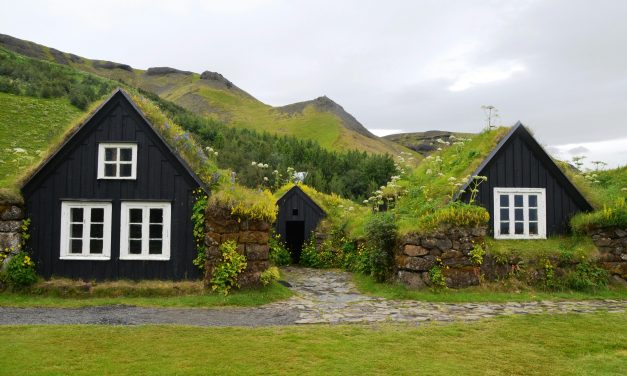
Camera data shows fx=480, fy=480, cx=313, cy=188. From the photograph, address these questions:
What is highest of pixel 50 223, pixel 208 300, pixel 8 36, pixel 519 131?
pixel 8 36

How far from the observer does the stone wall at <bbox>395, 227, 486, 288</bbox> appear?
14062 mm

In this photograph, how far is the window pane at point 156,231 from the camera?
1370 centimetres

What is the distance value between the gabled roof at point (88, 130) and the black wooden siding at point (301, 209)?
33.3ft

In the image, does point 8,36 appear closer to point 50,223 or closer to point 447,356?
point 50,223

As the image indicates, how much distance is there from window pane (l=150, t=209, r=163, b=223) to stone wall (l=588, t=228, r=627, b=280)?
13320 millimetres

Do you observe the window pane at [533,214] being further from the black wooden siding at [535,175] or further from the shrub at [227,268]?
the shrub at [227,268]

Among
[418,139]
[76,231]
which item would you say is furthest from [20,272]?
[418,139]

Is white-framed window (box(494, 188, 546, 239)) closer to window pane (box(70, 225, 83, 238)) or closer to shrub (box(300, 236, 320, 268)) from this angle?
shrub (box(300, 236, 320, 268))

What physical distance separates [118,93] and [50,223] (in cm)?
417

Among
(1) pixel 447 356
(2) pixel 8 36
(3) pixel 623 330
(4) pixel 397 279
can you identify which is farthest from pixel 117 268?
(2) pixel 8 36

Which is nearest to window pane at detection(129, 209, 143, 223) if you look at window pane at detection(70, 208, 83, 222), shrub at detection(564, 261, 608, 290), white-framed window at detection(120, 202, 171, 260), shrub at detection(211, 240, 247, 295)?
white-framed window at detection(120, 202, 171, 260)

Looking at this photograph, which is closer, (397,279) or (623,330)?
(623,330)

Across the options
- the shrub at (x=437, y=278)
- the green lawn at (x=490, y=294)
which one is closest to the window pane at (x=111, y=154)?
the green lawn at (x=490, y=294)

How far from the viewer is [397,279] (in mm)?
14891
